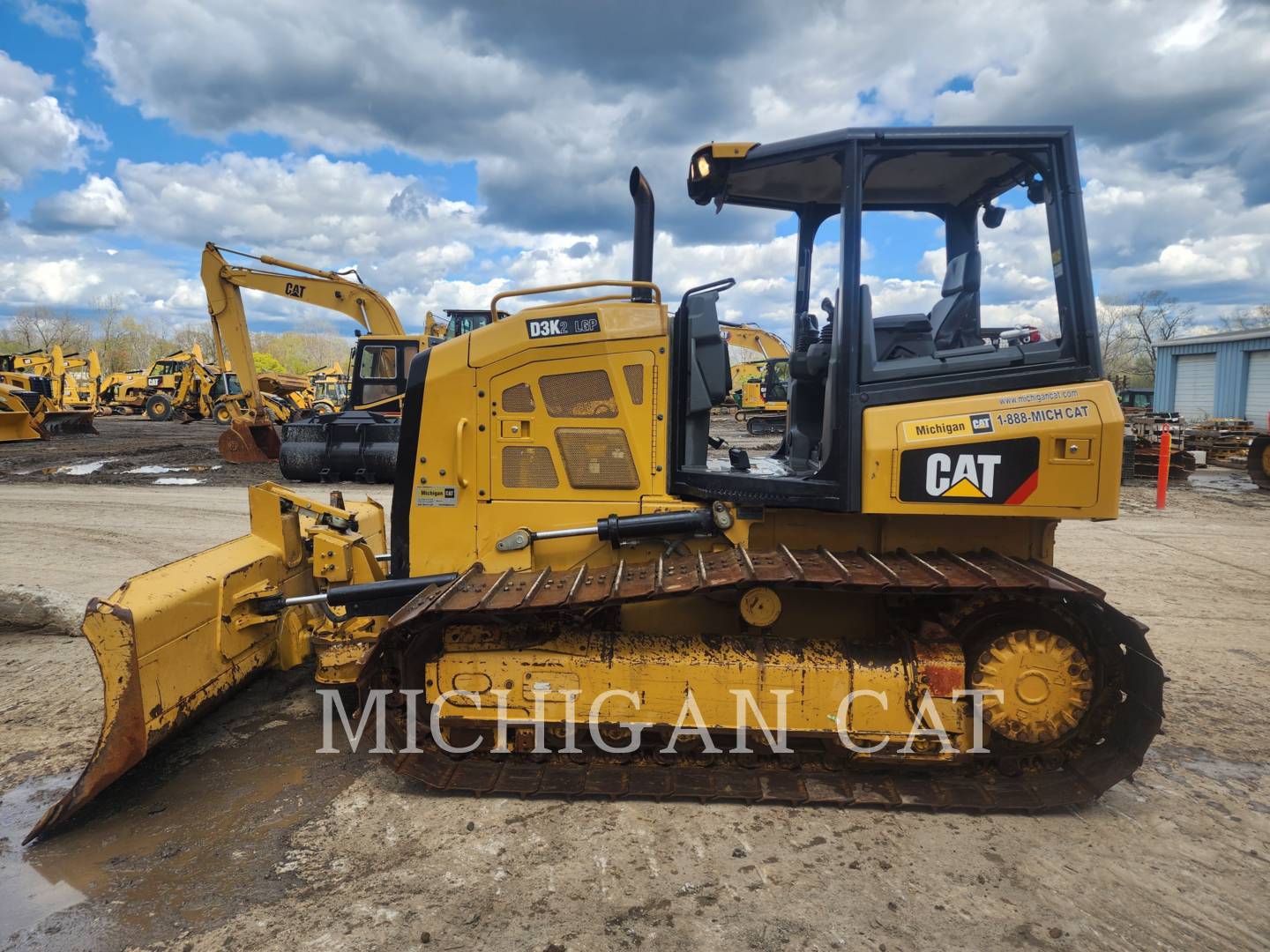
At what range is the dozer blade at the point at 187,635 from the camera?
3154mm

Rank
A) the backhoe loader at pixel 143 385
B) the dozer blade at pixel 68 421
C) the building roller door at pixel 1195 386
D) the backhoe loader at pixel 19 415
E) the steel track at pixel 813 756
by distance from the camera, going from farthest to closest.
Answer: the backhoe loader at pixel 143 385 → the building roller door at pixel 1195 386 → the dozer blade at pixel 68 421 → the backhoe loader at pixel 19 415 → the steel track at pixel 813 756

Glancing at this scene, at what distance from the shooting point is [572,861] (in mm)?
2887

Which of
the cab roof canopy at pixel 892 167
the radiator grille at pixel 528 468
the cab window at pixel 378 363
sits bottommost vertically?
the radiator grille at pixel 528 468

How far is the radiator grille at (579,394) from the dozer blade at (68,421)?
942 inches

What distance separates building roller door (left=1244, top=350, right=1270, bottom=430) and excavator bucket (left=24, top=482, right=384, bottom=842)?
95.0ft

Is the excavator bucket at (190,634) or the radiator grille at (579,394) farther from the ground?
the radiator grille at (579,394)

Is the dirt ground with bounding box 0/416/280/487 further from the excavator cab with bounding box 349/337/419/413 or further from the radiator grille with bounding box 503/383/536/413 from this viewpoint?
the radiator grille with bounding box 503/383/536/413

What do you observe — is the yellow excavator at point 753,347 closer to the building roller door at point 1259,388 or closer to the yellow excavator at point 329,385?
the building roller door at point 1259,388

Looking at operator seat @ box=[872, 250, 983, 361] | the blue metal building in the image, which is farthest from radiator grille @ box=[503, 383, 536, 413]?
the blue metal building

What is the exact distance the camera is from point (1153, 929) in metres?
2.55

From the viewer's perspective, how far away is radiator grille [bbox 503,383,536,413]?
378 centimetres

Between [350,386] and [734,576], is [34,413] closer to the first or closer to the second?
[350,386]

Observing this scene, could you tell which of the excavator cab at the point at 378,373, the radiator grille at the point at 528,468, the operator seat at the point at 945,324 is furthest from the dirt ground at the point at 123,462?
the operator seat at the point at 945,324

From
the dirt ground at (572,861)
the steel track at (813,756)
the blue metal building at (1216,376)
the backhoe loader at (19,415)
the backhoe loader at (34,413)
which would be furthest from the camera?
the blue metal building at (1216,376)
